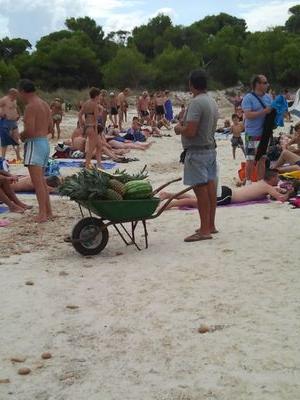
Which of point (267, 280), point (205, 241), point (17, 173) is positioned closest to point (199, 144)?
point (205, 241)

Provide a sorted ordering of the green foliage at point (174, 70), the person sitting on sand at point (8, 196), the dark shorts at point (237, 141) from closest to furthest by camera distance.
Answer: the person sitting on sand at point (8, 196), the dark shorts at point (237, 141), the green foliage at point (174, 70)

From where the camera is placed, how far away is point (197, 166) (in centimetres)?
612

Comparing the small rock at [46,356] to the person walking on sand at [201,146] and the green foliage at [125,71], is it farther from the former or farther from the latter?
the green foliage at [125,71]

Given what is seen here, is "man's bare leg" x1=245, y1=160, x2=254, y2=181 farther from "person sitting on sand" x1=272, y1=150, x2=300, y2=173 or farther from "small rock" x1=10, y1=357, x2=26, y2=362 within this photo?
"small rock" x1=10, y1=357, x2=26, y2=362

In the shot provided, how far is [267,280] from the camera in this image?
483 centimetres

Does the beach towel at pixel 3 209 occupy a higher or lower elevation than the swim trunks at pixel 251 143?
lower

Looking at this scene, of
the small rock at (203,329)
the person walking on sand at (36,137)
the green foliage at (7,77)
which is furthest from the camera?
the green foliage at (7,77)

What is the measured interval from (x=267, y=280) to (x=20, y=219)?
3828 millimetres

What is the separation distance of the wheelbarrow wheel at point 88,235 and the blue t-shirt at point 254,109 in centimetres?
321

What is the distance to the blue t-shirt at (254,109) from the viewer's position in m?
8.11

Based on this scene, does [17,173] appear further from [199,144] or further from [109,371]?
[109,371]

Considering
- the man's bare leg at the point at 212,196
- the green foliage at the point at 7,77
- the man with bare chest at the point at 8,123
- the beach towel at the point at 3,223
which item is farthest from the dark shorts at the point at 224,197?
the green foliage at the point at 7,77

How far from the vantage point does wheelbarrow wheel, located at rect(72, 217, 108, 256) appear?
19.2ft

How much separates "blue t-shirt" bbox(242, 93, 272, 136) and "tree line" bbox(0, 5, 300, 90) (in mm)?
44032
